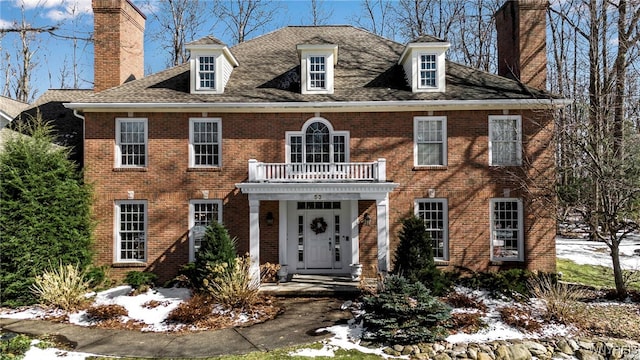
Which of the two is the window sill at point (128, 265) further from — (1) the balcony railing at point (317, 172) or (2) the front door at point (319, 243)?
(2) the front door at point (319, 243)

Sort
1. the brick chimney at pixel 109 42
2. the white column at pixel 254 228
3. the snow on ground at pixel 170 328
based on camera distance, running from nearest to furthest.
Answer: the snow on ground at pixel 170 328, the white column at pixel 254 228, the brick chimney at pixel 109 42

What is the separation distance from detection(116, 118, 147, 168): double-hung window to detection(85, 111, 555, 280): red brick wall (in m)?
0.25

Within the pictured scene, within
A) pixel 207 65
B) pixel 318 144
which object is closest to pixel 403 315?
pixel 318 144

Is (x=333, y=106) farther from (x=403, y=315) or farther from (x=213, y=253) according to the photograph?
(x=403, y=315)

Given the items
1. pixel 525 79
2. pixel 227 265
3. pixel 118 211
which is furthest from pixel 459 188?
pixel 118 211

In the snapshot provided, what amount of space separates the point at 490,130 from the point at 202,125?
10596mm

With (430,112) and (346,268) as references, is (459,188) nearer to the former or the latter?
(430,112)

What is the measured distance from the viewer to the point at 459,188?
14.1m

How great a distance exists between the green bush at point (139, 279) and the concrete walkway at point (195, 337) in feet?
10.0

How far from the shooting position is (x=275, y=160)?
14.3 meters

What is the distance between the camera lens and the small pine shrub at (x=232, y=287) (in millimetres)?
11156

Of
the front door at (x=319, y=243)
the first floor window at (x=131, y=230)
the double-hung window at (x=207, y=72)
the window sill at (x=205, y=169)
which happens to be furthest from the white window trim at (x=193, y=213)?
the double-hung window at (x=207, y=72)

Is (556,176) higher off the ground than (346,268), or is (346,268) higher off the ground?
(556,176)

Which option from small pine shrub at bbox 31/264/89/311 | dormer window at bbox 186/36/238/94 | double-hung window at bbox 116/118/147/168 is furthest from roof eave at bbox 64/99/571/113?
small pine shrub at bbox 31/264/89/311
